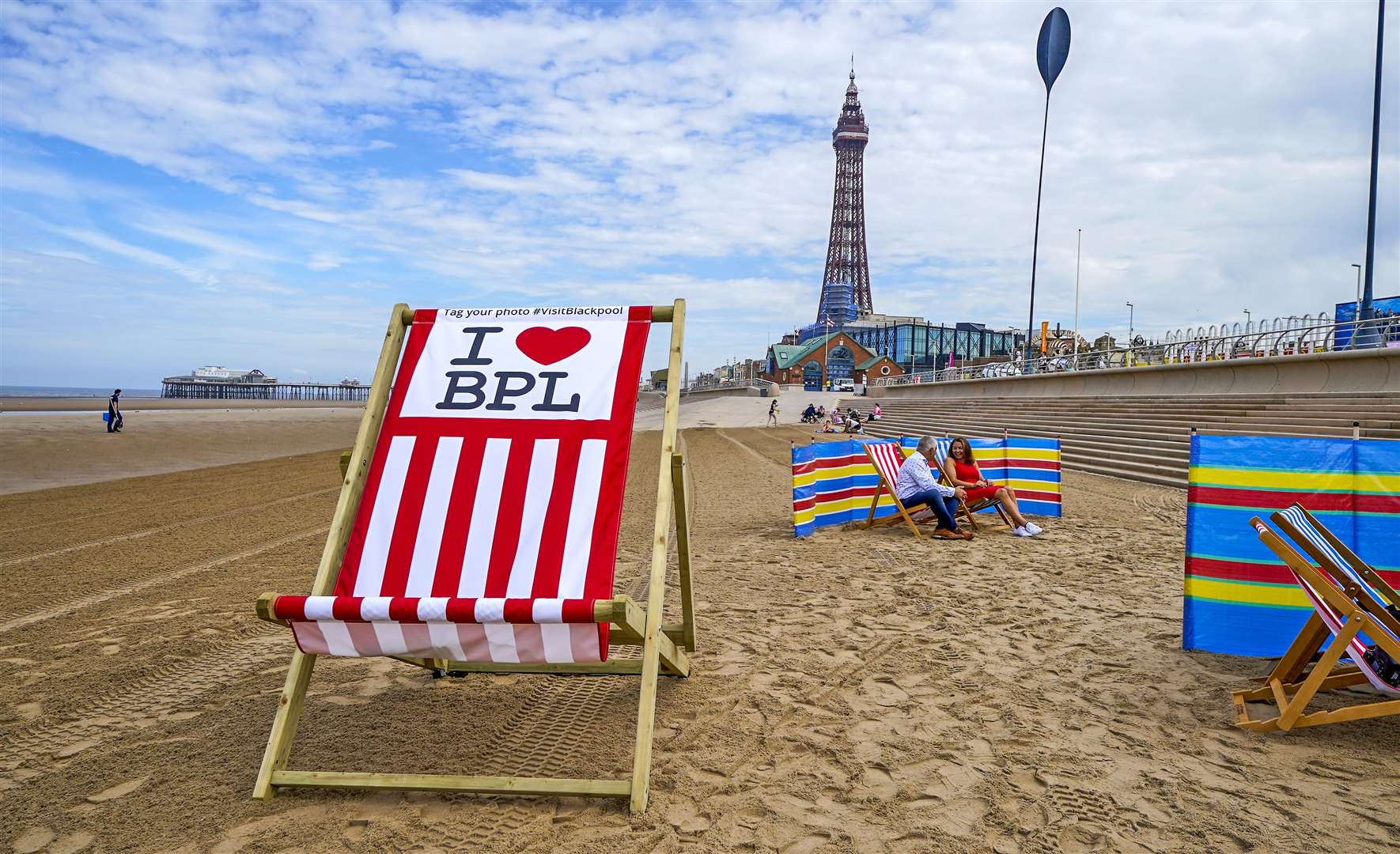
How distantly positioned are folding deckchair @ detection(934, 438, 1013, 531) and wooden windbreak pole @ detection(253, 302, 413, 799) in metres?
6.15

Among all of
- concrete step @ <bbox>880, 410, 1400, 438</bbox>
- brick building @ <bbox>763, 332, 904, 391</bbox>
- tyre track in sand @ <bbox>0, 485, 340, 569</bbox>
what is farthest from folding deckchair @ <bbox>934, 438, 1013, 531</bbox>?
brick building @ <bbox>763, 332, 904, 391</bbox>

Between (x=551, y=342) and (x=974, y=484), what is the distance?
19.6ft

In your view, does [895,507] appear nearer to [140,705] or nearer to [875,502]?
[875,502]

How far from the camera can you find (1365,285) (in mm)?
19047

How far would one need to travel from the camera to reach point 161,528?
357 inches

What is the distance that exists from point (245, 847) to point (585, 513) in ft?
4.85

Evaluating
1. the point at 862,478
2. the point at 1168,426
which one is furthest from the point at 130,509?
the point at 1168,426

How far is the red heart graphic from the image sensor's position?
3467 millimetres

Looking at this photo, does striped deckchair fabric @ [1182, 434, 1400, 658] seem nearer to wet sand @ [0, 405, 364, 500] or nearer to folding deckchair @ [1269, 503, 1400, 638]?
folding deckchair @ [1269, 503, 1400, 638]

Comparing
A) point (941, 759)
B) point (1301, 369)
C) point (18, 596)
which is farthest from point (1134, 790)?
point (1301, 369)

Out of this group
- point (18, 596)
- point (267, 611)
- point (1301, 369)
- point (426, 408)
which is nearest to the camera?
point (267, 611)

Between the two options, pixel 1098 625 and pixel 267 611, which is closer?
pixel 267 611

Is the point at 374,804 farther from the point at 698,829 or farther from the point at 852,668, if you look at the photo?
the point at 852,668

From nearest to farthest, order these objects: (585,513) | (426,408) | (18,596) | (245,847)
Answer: (245,847)
(585,513)
(426,408)
(18,596)
